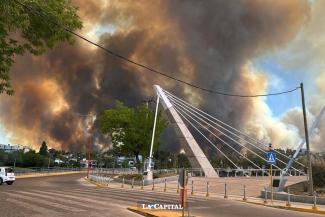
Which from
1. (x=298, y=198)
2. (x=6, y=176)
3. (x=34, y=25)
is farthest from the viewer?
(x=6, y=176)

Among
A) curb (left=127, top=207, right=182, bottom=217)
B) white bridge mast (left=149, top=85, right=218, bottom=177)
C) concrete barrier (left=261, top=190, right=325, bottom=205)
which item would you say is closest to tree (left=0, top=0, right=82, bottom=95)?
curb (left=127, top=207, right=182, bottom=217)

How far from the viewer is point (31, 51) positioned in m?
14.3

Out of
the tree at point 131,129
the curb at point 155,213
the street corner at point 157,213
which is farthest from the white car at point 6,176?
the street corner at point 157,213

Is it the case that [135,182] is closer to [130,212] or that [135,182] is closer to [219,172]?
[219,172]

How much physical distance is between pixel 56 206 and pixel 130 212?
3469 millimetres

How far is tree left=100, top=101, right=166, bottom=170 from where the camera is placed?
60.9 m

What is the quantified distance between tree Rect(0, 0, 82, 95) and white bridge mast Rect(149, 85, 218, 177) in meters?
41.8

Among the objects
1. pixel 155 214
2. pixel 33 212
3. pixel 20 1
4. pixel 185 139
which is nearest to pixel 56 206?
pixel 33 212

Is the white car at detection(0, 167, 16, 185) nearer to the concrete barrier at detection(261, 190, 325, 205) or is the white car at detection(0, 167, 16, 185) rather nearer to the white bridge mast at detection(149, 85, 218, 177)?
the white bridge mast at detection(149, 85, 218, 177)

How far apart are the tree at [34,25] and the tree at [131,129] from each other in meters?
46.2

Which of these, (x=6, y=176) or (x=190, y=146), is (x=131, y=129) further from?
(x=6, y=176)

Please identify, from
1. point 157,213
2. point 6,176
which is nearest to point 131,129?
point 6,176

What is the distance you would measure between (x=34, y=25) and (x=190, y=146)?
1798 inches

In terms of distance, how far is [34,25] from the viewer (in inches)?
523
